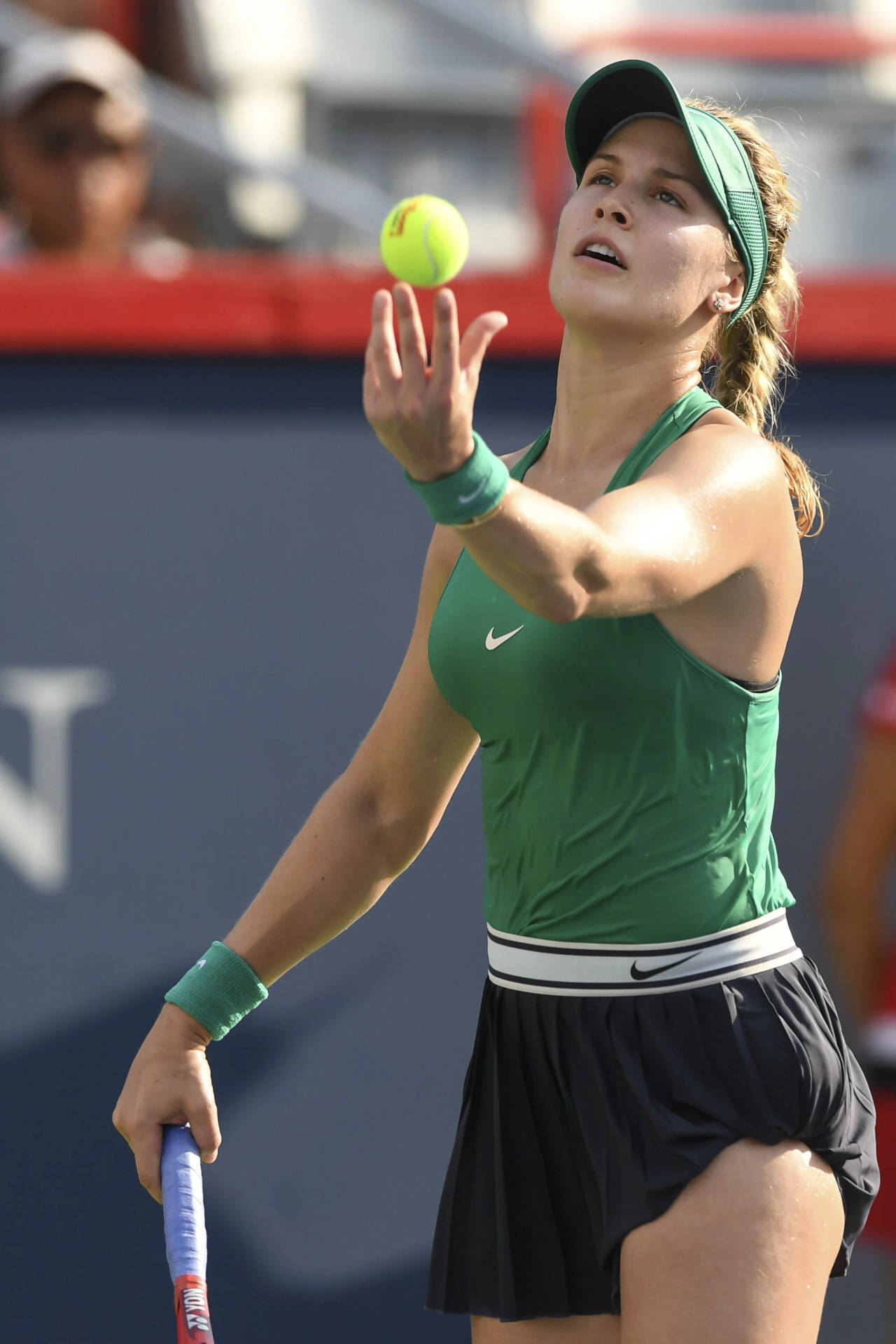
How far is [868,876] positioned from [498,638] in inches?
83.8

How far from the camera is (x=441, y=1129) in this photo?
3982mm

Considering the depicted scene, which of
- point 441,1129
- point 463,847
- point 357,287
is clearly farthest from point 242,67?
point 441,1129

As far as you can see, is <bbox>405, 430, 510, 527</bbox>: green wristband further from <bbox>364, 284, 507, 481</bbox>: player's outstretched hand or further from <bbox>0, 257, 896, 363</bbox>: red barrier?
<bbox>0, 257, 896, 363</bbox>: red barrier

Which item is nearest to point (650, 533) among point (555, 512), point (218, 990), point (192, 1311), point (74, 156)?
point (555, 512)

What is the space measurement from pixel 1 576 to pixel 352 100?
2.86 m

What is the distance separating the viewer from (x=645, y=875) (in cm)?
201

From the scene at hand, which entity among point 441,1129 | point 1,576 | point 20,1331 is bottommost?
point 20,1331

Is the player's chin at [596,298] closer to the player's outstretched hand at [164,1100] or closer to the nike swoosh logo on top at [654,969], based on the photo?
the nike swoosh logo on top at [654,969]

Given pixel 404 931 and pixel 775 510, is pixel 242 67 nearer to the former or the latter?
pixel 404 931

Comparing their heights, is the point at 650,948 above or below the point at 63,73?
below

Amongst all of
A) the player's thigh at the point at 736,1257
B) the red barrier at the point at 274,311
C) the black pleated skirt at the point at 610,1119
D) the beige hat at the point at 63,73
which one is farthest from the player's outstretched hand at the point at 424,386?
the beige hat at the point at 63,73

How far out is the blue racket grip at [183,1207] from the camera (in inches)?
80.4

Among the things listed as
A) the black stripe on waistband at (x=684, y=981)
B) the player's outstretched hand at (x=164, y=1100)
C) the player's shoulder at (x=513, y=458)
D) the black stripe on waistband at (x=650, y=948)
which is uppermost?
the player's shoulder at (x=513, y=458)

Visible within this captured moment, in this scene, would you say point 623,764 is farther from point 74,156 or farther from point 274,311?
point 74,156
